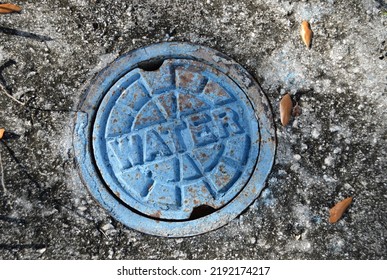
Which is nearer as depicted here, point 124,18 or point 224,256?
point 224,256

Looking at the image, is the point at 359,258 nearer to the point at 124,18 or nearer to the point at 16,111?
the point at 124,18

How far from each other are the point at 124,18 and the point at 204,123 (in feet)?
2.46

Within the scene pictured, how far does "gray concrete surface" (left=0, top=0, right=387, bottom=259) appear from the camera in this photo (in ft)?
8.28

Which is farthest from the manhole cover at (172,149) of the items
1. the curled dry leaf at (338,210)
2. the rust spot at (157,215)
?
the curled dry leaf at (338,210)

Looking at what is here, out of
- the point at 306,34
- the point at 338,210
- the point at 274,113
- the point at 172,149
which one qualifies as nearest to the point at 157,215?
the point at 172,149

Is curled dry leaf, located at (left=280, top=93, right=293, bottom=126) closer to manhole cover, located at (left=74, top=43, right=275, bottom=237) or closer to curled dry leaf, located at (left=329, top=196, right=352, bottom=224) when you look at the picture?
manhole cover, located at (left=74, top=43, right=275, bottom=237)

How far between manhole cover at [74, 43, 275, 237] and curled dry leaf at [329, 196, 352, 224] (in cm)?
40

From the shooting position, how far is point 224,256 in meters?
2.53

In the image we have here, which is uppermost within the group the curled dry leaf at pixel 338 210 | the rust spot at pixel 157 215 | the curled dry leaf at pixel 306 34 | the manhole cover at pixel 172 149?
the curled dry leaf at pixel 306 34

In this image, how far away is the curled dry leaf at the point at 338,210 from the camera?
2551mm

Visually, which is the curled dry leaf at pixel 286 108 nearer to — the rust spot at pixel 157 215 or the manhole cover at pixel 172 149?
the manhole cover at pixel 172 149

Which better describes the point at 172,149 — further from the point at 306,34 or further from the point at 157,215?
the point at 306,34

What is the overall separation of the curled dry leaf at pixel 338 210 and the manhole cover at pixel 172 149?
402 mm

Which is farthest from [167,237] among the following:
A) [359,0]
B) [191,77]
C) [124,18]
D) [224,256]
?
[359,0]
